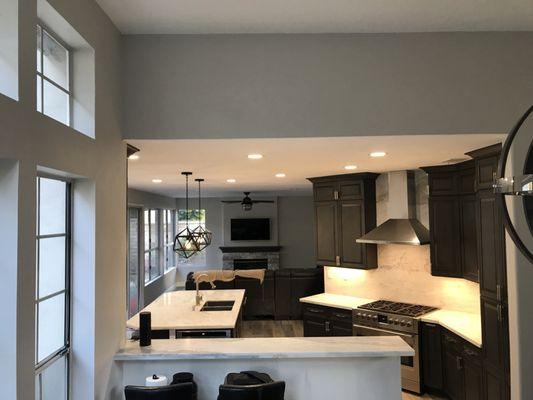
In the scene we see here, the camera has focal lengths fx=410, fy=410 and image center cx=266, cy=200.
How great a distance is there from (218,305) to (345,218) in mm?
2140

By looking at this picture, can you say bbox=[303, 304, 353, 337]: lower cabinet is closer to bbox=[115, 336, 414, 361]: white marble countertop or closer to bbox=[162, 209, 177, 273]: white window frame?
bbox=[115, 336, 414, 361]: white marble countertop

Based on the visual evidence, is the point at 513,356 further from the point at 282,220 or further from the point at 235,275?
the point at 282,220

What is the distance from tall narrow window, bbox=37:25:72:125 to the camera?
2000mm

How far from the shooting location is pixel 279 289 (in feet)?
27.2

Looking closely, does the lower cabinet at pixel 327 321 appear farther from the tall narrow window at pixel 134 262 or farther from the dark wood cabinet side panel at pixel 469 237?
the tall narrow window at pixel 134 262

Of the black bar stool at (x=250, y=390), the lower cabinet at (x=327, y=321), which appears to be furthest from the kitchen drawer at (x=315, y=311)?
the black bar stool at (x=250, y=390)

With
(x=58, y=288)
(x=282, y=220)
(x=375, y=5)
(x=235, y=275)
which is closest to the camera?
(x=58, y=288)

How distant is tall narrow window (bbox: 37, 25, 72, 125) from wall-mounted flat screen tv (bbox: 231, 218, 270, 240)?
956 cm

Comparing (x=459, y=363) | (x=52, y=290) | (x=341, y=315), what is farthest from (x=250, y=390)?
(x=341, y=315)

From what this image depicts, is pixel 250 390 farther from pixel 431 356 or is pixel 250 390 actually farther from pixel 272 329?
pixel 272 329

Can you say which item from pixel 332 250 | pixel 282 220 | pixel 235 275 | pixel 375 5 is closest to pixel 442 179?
pixel 332 250

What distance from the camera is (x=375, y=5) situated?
2473 millimetres

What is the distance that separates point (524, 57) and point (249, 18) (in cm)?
193

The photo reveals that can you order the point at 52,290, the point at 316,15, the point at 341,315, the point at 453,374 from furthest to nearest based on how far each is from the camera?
the point at 341,315 → the point at 453,374 → the point at 316,15 → the point at 52,290
